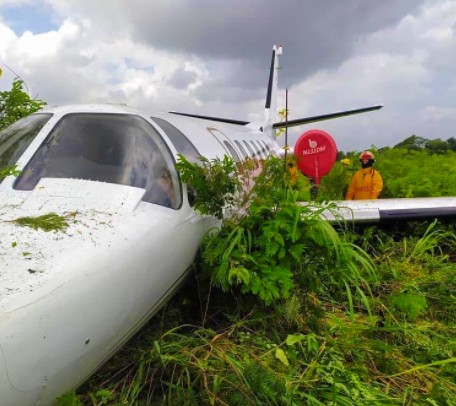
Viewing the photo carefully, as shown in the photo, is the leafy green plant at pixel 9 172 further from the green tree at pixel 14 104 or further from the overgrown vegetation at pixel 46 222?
the green tree at pixel 14 104

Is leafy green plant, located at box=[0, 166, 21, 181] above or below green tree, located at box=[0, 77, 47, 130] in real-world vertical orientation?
below

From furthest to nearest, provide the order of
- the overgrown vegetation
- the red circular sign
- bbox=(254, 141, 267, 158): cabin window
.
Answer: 1. bbox=(254, 141, 267, 158): cabin window
2. the red circular sign
3. the overgrown vegetation

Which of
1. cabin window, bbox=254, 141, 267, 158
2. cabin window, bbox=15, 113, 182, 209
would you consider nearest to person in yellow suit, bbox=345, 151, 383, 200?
cabin window, bbox=254, 141, 267, 158

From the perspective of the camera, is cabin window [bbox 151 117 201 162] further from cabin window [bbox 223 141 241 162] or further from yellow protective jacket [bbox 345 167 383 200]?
yellow protective jacket [bbox 345 167 383 200]

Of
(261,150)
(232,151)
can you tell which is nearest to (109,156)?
(232,151)

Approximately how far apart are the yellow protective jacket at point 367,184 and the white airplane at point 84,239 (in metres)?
4.76

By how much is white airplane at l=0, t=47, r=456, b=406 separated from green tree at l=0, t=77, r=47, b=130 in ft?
8.98

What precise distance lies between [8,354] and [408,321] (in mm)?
3032

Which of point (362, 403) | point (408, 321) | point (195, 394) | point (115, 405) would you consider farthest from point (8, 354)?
point (408, 321)

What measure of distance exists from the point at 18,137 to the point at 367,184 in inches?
247

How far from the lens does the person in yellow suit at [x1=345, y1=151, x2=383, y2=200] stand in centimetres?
842

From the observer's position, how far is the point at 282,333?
3.38 metres

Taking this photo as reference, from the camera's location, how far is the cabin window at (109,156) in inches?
130

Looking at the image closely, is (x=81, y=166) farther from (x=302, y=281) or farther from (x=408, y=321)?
(x=408, y=321)
